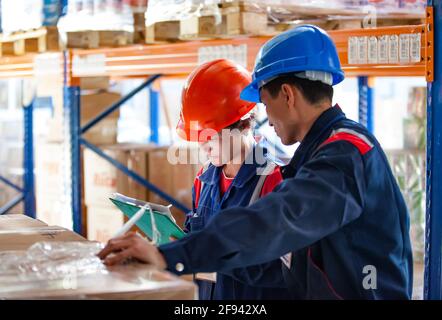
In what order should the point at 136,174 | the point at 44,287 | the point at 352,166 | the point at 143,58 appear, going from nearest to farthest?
the point at 44,287 < the point at 352,166 < the point at 143,58 < the point at 136,174

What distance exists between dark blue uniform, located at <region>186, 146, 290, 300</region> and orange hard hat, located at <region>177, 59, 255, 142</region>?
0.18m

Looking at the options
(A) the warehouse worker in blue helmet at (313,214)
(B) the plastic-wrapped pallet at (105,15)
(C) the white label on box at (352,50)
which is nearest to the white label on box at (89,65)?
(B) the plastic-wrapped pallet at (105,15)

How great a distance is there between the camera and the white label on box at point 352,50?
4.23 metres

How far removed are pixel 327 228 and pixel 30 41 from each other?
511 cm

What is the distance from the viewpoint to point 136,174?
6.22 meters

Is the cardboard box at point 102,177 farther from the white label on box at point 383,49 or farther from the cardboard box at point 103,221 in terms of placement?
the white label on box at point 383,49

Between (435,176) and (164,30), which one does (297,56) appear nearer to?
(435,176)

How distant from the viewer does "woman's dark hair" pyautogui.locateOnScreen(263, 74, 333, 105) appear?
2465mm

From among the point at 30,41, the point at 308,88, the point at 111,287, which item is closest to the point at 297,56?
the point at 308,88

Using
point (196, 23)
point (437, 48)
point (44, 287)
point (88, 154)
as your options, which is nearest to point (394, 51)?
point (437, 48)

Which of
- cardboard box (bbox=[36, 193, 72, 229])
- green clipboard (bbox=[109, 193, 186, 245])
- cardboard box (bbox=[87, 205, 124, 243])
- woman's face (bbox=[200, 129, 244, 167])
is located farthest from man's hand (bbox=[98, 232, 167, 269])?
cardboard box (bbox=[36, 193, 72, 229])

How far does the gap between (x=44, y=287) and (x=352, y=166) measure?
92cm

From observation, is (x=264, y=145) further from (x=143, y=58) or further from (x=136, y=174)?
(x=136, y=174)

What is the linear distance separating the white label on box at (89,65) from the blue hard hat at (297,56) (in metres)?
3.68
